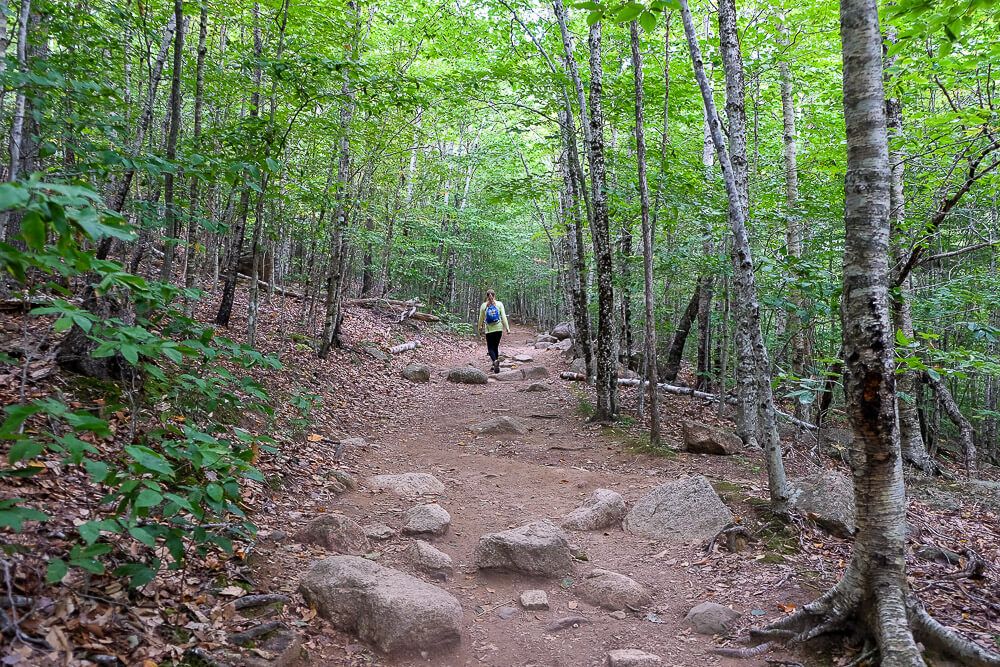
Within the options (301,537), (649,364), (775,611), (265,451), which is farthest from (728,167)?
(265,451)

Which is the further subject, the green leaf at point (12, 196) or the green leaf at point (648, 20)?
the green leaf at point (648, 20)

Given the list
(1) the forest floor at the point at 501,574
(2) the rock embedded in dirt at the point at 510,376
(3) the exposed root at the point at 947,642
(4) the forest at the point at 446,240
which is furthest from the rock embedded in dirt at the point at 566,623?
(2) the rock embedded in dirt at the point at 510,376

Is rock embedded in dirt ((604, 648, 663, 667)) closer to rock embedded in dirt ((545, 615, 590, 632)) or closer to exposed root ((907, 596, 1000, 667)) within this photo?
rock embedded in dirt ((545, 615, 590, 632))

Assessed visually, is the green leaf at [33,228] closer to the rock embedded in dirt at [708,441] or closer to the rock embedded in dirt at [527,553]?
the rock embedded in dirt at [527,553]

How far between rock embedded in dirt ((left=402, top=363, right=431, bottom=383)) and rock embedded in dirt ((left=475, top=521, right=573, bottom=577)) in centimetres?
898

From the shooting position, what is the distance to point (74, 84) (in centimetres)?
316

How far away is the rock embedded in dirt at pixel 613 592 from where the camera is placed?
442cm

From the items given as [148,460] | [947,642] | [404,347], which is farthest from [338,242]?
[947,642]

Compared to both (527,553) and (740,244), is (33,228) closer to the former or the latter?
(527,553)

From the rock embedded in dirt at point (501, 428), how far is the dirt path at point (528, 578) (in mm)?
156

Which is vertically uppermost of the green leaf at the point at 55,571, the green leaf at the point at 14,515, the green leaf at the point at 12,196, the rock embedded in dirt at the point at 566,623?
the green leaf at the point at 12,196

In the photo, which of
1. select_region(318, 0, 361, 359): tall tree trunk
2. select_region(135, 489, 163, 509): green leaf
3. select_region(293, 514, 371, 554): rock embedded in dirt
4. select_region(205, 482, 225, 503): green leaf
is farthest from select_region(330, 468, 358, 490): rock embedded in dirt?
select_region(318, 0, 361, 359): tall tree trunk

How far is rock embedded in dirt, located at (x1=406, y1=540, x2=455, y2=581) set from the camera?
475cm

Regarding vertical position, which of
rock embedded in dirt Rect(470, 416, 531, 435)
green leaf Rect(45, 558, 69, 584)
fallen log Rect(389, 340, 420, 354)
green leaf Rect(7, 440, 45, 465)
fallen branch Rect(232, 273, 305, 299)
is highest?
fallen branch Rect(232, 273, 305, 299)
